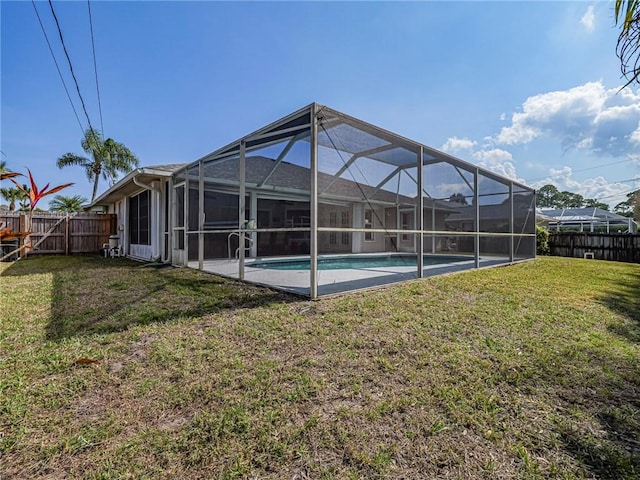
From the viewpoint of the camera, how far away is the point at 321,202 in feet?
16.1

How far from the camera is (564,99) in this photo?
17250 mm

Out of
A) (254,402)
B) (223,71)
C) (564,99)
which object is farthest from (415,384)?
(564,99)

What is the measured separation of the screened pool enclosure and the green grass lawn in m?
1.59

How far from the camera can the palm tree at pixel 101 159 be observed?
20.3 meters

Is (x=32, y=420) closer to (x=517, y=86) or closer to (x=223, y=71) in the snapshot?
(x=223, y=71)

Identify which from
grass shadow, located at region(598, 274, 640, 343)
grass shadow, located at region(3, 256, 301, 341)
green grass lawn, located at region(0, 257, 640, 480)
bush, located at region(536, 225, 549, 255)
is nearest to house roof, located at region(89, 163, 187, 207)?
grass shadow, located at region(3, 256, 301, 341)

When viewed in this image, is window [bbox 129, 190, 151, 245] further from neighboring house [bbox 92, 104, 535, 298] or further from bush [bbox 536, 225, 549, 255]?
bush [bbox 536, 225, 549, 255]

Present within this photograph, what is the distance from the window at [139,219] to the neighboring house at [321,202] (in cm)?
77

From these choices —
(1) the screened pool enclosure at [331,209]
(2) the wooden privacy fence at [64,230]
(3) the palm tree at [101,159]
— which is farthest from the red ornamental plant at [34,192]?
(3) the palm tree at [101,159]

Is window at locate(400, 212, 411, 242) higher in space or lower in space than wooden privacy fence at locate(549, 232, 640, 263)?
higher

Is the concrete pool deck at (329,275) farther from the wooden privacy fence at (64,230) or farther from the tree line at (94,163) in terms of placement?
the tree line at (94,163)

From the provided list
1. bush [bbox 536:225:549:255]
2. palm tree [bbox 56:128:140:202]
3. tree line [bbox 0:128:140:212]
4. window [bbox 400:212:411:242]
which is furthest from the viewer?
palm tree [bbox 56:128:140:202]

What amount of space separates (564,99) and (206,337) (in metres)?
22.5

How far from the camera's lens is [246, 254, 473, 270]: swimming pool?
19.3ft
